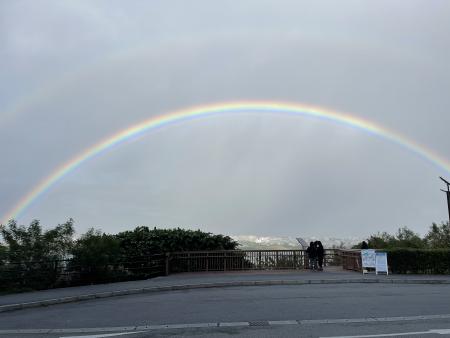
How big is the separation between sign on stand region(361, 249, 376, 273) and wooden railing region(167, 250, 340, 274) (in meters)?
3.96

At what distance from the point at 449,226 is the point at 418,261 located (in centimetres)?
1780

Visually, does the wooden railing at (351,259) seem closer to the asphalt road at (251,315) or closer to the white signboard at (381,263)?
the white signboard at (381,263)

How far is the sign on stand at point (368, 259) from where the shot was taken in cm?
2225

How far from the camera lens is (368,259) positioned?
22438 millimetres

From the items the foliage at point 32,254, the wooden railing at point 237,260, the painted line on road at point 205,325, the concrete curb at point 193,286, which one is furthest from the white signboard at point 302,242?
the painted line on road at point 205,325

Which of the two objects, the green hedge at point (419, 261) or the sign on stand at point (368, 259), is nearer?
the sign on stand at point (368, 259)

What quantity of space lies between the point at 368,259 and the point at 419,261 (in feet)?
9.26

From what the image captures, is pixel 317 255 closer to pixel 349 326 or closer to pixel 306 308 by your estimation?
pixel 306 308

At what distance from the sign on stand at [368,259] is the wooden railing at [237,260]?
3.96 metres

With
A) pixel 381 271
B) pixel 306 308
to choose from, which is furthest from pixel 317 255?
pixel 306 308

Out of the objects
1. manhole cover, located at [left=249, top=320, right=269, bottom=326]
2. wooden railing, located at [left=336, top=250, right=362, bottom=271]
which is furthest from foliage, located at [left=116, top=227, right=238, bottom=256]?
manhole cover, located at [left=249, top=320, right=269, bottom=326]

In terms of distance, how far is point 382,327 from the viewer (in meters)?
9.66

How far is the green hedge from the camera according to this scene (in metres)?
23.2

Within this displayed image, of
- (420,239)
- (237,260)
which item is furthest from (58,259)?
(420,239)
